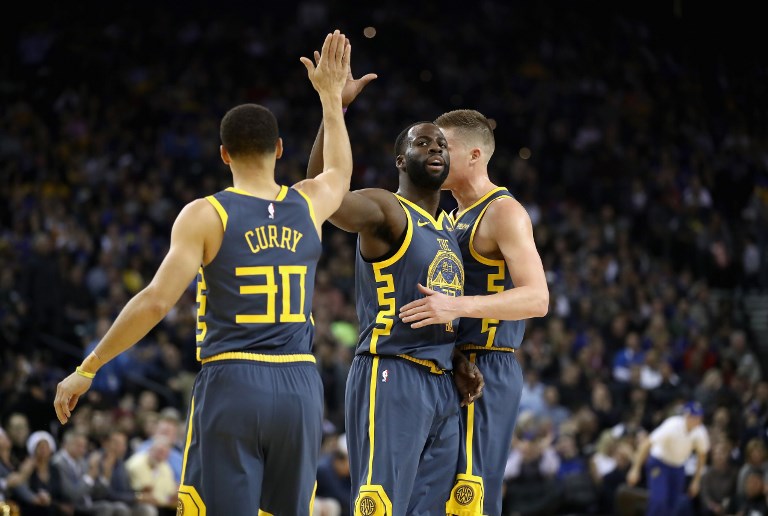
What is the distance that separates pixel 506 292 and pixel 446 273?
0.36m

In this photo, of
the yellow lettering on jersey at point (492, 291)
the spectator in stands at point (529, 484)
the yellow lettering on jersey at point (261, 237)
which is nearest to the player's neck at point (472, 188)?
the yellow lettering on jersey at point (492, 291)

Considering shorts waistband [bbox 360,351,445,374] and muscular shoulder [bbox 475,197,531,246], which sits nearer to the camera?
shorts waistband [bbox 360,351,445,374]

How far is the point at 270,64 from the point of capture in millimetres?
25125

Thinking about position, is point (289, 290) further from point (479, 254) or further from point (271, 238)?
point (479, 254)

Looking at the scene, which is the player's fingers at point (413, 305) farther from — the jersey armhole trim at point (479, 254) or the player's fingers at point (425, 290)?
the jersey armhole trim at point (479, 254)

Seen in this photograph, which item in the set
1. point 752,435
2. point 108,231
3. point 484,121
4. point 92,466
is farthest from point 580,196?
point 484,121

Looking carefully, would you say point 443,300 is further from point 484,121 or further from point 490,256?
point 484,121

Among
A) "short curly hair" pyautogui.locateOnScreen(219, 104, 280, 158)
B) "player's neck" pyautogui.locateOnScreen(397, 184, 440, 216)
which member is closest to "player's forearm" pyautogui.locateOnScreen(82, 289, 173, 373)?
"short curly hair" pyautogui.locateOnScreen(219, 104, 280, 158)

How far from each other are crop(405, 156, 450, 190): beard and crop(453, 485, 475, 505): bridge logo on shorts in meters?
1.72

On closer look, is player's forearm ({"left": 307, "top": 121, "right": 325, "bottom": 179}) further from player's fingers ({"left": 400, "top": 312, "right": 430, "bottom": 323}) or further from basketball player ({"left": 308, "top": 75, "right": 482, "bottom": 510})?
player's fingers ({"left": 400, "top": 312, "right": 430, "bottom": 323})

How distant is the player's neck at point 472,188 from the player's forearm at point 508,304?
2.86ft

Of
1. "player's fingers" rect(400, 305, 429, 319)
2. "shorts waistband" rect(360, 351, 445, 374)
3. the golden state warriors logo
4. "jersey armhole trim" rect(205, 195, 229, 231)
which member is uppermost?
"jersey armhole trim" rect(205, 195, 229, 231)

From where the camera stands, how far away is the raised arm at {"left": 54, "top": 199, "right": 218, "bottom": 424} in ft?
17.1

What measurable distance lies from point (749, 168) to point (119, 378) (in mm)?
12552
